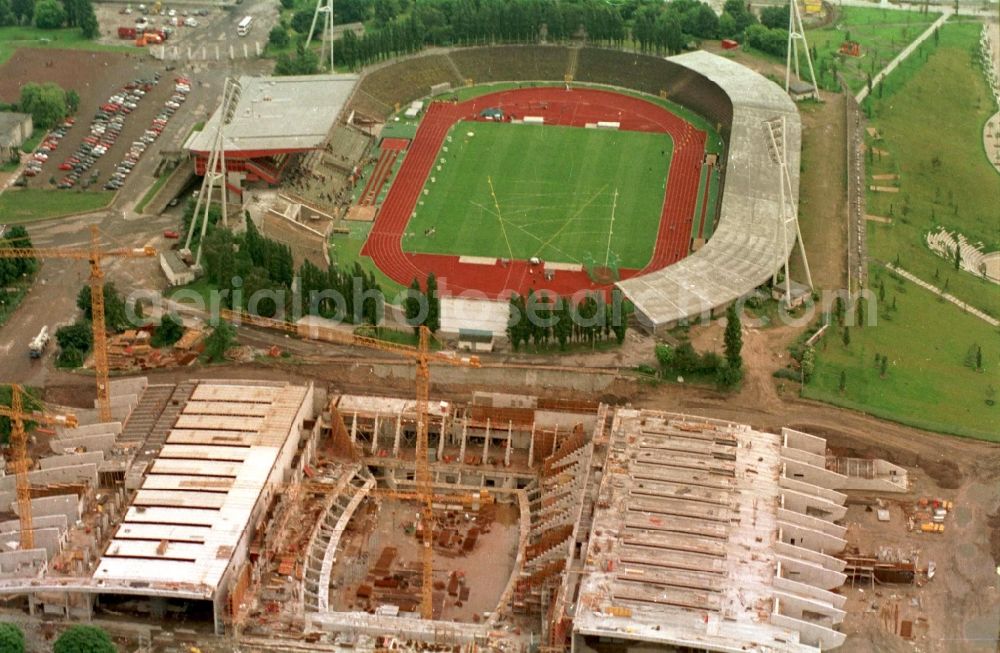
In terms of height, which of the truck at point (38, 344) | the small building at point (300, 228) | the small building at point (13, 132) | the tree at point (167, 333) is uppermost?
the small building at point (13, 132)

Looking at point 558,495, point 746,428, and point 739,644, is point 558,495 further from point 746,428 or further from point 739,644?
point 739,644

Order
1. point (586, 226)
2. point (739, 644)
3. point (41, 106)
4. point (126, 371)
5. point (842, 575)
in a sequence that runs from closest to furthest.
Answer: point (739, 644) < point (842, 575) < point (126, 371) < point (586, 226) < point (41, 106)

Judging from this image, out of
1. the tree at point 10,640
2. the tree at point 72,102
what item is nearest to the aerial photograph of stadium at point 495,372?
the tree at point 10,640

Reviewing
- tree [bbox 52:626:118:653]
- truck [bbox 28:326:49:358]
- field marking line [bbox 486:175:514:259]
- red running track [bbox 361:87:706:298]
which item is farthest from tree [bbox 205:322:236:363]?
tree [bbox 52:626:118:653]

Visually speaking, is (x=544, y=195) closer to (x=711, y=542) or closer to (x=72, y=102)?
(x=72, y=102)

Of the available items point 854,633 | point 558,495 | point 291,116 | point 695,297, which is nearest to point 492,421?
point 558,495

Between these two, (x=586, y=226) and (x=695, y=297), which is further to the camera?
(x=586, y=226)

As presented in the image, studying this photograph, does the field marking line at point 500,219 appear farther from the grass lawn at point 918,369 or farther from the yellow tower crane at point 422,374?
the grass lawn at point 918,369
